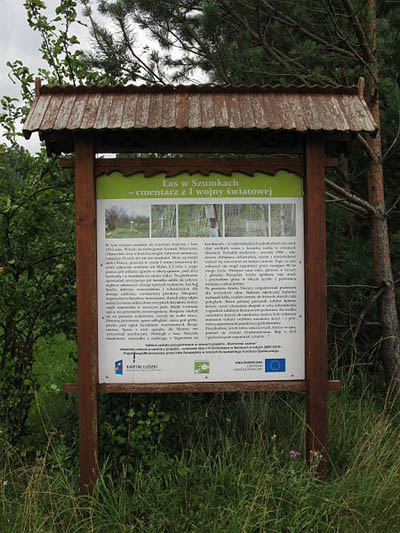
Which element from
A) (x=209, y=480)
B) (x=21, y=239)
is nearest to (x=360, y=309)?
(x=209, y=480)

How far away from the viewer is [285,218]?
3.50 metres

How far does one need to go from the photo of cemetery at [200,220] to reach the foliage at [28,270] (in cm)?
117

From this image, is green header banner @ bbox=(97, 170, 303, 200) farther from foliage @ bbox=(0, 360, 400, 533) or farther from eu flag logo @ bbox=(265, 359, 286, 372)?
foliage @ bbox=(0, 360, 400, 533)

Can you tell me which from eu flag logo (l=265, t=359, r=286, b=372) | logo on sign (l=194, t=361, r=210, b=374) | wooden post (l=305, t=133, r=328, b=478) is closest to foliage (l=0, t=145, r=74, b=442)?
logo on sign (l=194, t=361, r=210, b=374)

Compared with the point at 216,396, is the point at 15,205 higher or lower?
higher

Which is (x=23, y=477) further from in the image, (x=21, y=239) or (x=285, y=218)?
(x=285, y=218)

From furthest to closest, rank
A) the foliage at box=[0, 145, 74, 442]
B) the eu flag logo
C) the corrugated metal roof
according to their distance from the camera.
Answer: the foliage at box=[0, 145, 74, 442], the eu flag logo, the corrugated metal roof

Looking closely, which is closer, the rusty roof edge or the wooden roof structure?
the wooden roof structure

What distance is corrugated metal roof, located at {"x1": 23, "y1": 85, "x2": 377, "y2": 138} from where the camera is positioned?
3.24 meters

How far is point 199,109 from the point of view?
336 cm

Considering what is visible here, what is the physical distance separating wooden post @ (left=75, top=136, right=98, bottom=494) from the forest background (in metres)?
0.41

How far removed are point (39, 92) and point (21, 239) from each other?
4.00 feet

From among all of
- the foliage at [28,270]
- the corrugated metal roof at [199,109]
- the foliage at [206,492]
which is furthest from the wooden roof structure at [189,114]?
the foliage at [206,492]

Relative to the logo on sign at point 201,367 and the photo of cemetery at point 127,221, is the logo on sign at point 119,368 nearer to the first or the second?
the logo on sign at point 201,367
